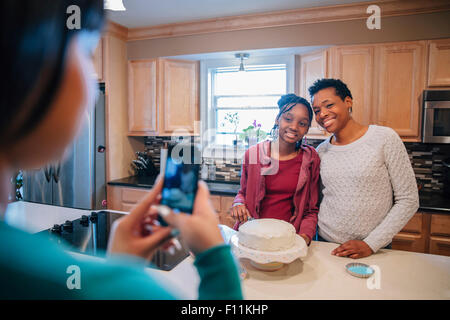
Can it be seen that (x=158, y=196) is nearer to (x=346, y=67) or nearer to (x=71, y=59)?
(x=71, y=59)

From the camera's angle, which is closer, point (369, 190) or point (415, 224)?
point (369, 190)

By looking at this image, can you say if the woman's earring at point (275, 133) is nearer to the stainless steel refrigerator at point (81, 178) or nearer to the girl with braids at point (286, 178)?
the girl with braids at point (286, 178)

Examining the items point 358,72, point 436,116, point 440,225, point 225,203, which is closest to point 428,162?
point 436,116

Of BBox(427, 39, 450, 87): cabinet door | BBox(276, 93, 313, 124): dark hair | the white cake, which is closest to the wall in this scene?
BBox(427, 39, 450, 87): cabinet door

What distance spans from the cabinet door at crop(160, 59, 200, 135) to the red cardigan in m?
0.72

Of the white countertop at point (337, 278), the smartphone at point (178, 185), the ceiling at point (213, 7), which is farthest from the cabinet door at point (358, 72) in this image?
the smartphone at point (178, 185)

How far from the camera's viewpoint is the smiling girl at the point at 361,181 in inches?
42.9

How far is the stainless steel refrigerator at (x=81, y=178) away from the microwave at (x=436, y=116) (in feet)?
7.15

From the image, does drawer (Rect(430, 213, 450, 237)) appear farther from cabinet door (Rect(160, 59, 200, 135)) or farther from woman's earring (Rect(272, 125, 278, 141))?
cabinet door (Rect(160, 59, 200, 135))

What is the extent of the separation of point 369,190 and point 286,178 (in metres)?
0.32

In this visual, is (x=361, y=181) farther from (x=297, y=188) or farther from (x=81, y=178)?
(x=81, y=178)

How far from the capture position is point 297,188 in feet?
3.82

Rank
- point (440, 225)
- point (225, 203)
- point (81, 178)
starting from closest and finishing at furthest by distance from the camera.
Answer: point (81, 178) → point (225, 203) → point (440, 225)

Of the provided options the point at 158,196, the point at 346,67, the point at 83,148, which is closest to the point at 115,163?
the point at 83,148
